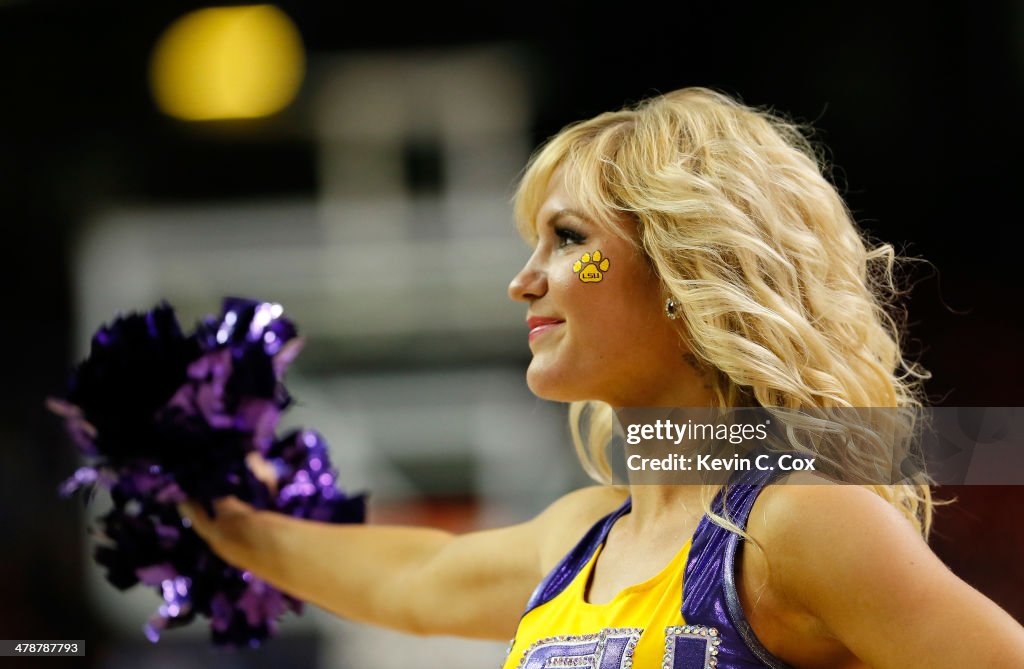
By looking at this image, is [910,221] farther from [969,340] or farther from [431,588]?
[431,588]

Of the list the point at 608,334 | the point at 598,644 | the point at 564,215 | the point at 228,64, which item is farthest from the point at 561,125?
the point at 598,644

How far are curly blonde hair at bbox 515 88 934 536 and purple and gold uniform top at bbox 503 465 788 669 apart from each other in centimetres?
15

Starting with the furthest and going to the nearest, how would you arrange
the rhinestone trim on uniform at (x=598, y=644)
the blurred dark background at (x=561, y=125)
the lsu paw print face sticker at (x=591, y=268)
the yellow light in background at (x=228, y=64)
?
the yellow light in background at (x=228, y=64), the blurred dark background at (x=561, y=125), the lsu paw print face sticker at (x=591, y=268), the rhinestone trim on uniform at (x=598, y=644)

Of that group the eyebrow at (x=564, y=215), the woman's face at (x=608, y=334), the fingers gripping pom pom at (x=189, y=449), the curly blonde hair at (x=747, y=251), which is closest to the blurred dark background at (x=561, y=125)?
the curly blonde hair at (x=747, y=251)

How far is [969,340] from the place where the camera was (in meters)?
2.09

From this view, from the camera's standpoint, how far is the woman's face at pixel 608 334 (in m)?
1.47

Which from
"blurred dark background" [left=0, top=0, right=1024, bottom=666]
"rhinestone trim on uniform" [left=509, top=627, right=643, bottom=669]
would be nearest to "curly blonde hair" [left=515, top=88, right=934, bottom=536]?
"rhinestone trim on uniform" [left=509, top=627, right=643, bottom=669]

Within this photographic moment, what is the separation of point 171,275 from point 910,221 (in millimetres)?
2315

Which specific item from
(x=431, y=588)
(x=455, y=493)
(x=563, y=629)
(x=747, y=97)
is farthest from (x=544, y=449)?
(x=563, y=629)

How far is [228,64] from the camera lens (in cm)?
312

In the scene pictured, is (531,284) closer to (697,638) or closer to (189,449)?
(697,638)

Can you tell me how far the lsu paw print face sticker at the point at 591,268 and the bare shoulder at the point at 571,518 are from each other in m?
0.39

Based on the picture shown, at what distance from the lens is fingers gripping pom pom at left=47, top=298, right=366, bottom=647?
5.74ft

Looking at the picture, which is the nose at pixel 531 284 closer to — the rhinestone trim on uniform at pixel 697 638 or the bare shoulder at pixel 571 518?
the bare shoulder at pixel 571 518
